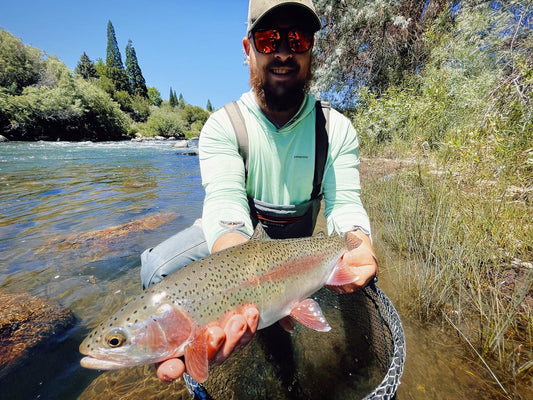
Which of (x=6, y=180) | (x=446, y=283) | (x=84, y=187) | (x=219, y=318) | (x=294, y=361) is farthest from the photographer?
(x=6, y=180)

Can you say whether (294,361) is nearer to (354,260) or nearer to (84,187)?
(354,260)

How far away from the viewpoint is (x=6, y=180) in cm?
1010

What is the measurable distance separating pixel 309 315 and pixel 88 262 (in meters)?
3.98

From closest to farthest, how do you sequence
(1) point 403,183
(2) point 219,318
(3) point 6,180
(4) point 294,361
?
(2) point 219,318
(4) point 294,361
(1) point 403,183
(3) point 6,180

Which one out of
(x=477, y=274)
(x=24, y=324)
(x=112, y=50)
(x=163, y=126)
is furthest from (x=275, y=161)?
(x=112, y=50)

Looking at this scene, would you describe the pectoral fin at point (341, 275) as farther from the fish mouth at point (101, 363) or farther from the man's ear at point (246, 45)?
the man's ear at point (246, 45)

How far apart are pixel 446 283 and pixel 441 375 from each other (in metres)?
0.78

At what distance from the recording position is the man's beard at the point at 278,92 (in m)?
2.32

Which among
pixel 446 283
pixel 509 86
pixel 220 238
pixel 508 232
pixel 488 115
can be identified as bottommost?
pixel 446 283

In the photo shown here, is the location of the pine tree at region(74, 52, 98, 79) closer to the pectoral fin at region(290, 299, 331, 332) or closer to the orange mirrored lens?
the orange mirrored lens

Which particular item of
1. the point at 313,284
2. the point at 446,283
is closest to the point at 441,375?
the point at 446,283

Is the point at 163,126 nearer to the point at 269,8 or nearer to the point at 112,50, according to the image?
the point at 112,50

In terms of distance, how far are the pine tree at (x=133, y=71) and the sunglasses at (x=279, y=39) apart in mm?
88668

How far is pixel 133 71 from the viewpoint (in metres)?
76.4
